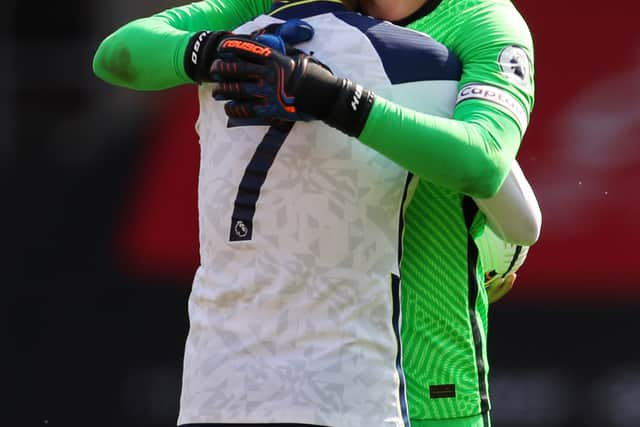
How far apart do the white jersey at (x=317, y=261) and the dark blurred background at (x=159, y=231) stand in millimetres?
1986

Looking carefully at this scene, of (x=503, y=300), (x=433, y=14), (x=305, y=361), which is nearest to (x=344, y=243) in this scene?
(x=305, y=361)

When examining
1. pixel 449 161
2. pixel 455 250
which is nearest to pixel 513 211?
pixel 455 250

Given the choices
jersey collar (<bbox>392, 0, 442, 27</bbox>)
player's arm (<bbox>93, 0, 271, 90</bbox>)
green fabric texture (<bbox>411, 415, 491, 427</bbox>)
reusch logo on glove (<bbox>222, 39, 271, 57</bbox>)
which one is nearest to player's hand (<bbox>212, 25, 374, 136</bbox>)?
reusch logo on glove (<bbox>222, 39, 271, 57</bbox>)

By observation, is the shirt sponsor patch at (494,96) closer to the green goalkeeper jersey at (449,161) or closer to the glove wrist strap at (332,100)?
the green goalkeeper jersey at (449,161)

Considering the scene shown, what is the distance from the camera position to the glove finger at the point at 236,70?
165 centimetres

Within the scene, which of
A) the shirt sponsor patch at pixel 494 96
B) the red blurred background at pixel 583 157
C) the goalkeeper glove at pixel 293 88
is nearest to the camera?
the goalkeeper glove at pixel 293 88

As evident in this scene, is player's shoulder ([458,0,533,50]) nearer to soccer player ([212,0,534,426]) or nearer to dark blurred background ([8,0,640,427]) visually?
soccer player ([212,0,534,426])

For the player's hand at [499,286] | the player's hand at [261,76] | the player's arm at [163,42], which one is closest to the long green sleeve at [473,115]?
the player's hand at [261,76]

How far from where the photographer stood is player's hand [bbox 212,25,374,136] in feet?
5.36

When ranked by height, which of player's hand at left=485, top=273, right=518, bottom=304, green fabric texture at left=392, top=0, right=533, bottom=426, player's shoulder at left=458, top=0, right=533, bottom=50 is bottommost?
player's hand at left=485, top=273, right=518, bottom=304

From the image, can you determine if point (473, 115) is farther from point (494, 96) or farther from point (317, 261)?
point (317, 261)

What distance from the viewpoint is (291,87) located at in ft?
5.34

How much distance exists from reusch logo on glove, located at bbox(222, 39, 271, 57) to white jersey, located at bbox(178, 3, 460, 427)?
0.13 metres

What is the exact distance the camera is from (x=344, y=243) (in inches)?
68.5
